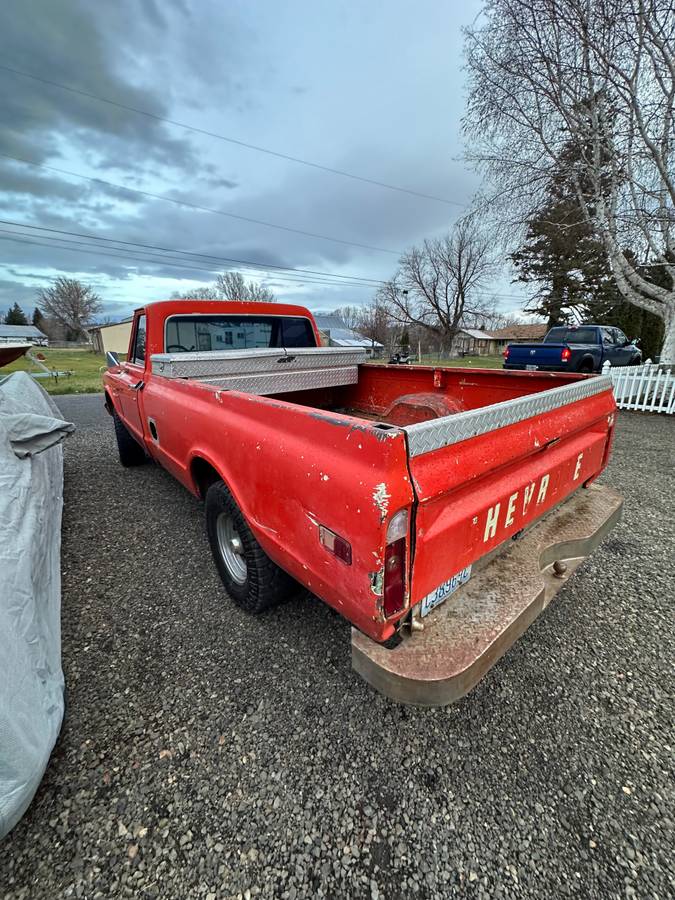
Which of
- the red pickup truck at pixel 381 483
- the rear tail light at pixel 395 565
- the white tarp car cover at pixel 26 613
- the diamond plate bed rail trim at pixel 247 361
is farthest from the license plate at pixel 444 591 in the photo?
the diamond plate bed rail trim at pixel 247 361

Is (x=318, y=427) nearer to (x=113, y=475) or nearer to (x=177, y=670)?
(x=177, y=670)

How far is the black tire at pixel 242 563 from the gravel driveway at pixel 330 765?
0.19 meters

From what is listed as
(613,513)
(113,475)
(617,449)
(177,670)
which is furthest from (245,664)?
(617,449)

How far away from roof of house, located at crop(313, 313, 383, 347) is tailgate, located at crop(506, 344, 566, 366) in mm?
34389

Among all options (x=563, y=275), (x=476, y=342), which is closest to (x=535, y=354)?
(x=563, y=275)

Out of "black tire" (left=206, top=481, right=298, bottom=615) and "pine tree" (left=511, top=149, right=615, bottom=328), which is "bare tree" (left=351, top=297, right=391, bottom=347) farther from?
"black tire" (left=206, top=481, right=298, bottom=615)

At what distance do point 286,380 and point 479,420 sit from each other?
220 cm

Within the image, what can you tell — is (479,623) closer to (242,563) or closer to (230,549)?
(242,563)

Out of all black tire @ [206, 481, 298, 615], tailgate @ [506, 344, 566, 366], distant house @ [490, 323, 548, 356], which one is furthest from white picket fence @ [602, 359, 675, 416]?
distant house @ [490, 323, 548, 356]

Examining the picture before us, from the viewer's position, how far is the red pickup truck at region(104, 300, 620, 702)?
130cm

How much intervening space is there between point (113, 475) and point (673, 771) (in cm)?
552

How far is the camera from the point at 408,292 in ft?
139

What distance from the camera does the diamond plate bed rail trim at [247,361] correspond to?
2.91 m

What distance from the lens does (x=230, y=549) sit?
257cm
